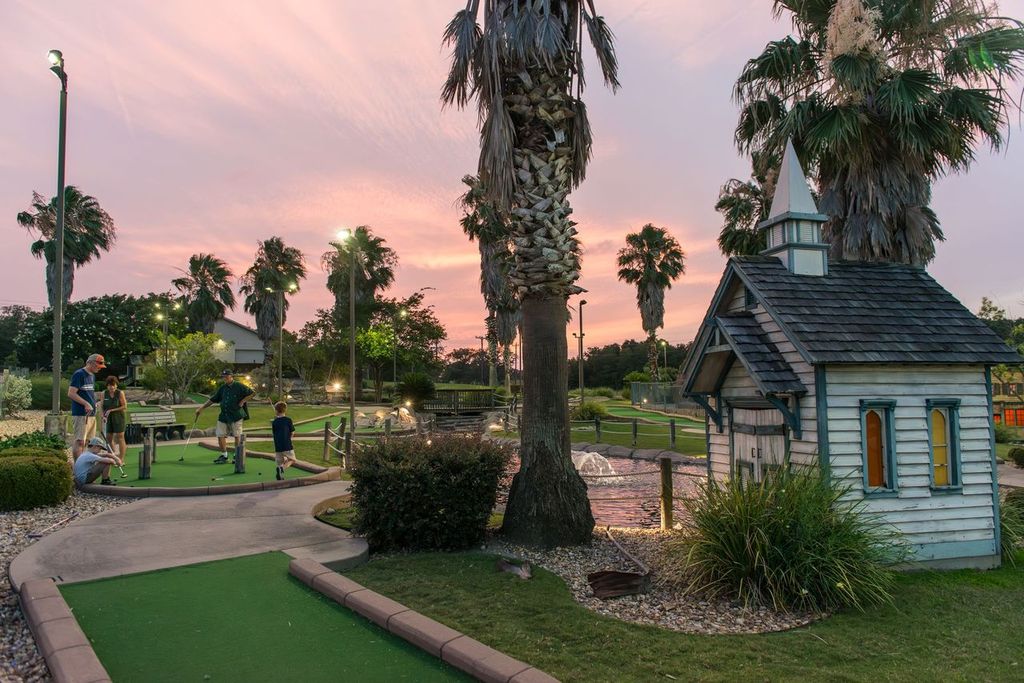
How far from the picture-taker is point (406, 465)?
7.29m

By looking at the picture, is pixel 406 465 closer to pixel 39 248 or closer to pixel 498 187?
pixel 498 187

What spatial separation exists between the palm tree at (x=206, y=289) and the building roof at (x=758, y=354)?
2141 inches

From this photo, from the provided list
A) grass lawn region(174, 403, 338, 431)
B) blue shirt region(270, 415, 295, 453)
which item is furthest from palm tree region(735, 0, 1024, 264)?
grass lawn region(174, 403, 338, 431)

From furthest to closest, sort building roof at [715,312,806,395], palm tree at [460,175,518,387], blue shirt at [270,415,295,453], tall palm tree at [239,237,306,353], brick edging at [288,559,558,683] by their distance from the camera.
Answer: tall palm tree at [239,237,306,353] < palm tree at [460,175,518,387] < blue shirt at [270,415,295,453] < building roof at [715,312,806,395] < brick edging at [288,559,558,683]

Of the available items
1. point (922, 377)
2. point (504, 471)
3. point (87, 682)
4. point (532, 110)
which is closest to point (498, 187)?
point (532, 110)

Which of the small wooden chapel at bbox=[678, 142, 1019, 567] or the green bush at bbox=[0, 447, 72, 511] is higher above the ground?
the small wooden chapel at bbox=[678, 142, 1019, 567]

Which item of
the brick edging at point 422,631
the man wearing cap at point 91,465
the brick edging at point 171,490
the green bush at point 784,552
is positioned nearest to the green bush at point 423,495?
the brick edging at point 422,631

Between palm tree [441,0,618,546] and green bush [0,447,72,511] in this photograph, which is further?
green bush [0,447,72,511]

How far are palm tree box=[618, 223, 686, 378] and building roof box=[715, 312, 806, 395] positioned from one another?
35.0m

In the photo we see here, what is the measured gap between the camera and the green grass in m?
4.49

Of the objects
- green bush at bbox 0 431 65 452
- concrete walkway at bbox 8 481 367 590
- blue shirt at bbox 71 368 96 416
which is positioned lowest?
concrete walkway at bbox 8 481 367 590

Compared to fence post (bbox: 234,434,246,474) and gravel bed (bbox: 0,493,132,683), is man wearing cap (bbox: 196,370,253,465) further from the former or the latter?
gravel bed (bbox: 0,493,132,683)

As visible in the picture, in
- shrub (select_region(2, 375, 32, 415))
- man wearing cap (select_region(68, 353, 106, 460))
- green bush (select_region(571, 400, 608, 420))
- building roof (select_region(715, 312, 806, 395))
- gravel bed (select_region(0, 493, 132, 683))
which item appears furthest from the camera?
green bush (select_region(571, 400, 608, 420))

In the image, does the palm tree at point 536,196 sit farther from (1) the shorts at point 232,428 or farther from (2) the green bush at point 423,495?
(1) the shorts at point 232,428
